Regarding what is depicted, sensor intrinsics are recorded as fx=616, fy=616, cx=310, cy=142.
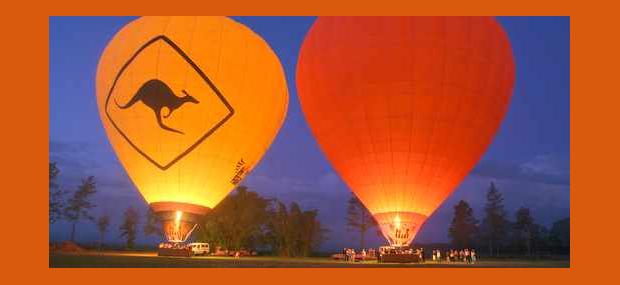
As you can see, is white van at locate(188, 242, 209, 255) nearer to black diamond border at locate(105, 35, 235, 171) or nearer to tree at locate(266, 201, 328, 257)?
black diamond border at locate(105, 35, 235, 171)

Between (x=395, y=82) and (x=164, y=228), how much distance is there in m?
7.64

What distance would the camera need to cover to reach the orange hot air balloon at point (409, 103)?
16.6 meters

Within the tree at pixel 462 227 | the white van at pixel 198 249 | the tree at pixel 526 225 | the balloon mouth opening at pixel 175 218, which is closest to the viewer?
the balloon mouth opening at pixel 175 218

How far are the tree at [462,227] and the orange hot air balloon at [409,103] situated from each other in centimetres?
2303

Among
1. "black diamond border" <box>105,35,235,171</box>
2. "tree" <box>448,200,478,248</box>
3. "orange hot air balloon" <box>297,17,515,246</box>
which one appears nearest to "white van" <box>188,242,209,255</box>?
"black diamond border" <box>105,35,235,171</box>

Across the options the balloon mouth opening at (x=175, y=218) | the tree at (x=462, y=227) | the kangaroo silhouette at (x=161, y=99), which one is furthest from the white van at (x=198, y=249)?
the tree at (x=462, y=227)

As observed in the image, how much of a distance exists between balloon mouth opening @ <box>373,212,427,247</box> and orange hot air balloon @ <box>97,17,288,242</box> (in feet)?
15.1

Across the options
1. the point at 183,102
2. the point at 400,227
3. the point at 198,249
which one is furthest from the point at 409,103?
the point at 198,249

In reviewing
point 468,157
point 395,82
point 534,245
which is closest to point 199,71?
point 395,82

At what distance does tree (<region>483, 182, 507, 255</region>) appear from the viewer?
40.1 m

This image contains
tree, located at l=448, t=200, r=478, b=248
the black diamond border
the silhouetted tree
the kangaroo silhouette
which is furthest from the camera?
tree, located at l=448, t=200, r=478, b=248

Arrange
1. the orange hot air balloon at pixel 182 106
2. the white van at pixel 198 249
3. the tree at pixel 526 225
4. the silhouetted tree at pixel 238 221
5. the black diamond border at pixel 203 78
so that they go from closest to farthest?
1. the orange hot air balloon at pixel 182 106
2. the black diamond border at pixel 203 78
3. the white van at pixel 198 249
4. the silhouetted tree at pixel 238 221
5. the tree at pixel 526 225

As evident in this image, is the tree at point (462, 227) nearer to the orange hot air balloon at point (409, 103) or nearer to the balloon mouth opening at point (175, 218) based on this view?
the orange hot air balloon at point (409, 103)

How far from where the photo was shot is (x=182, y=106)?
16.3 metres
